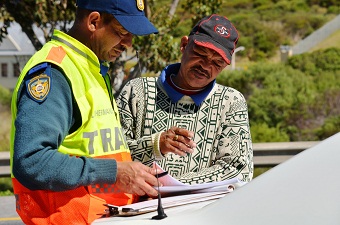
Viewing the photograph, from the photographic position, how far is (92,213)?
282 centimetres

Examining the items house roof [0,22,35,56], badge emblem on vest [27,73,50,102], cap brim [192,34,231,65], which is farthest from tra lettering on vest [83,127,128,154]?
house roof [0,22,35,56]

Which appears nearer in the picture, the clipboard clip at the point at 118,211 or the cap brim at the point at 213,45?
the clipboard clip at the point at 118,211

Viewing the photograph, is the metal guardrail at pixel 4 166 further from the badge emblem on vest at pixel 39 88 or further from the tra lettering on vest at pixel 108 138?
the badge emblem on vest at pixel 39 88

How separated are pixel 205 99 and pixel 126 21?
0.79m

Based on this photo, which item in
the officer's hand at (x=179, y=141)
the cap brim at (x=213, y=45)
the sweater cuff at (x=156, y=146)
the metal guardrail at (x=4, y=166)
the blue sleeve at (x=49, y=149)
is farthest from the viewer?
the metal guardrail at (x=4, y=166)

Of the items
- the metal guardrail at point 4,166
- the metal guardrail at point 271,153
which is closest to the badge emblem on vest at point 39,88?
the metal guardrail at point 4,166

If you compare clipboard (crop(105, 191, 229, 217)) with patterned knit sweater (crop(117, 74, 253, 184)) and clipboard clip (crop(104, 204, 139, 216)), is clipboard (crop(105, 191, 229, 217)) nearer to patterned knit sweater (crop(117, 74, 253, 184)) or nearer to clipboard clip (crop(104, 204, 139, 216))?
clipboard clip (crop(104, 204, 139, 216))

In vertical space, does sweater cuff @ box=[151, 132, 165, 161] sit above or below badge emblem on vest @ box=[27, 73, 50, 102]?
below

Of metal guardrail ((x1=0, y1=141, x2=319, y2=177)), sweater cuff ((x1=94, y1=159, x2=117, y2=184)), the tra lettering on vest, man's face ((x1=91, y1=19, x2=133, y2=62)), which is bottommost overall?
metal guardrail ((x1=0, y1=141, x2=319, y2=177))

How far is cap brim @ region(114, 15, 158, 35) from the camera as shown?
114 inches

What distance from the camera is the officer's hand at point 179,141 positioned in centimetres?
319

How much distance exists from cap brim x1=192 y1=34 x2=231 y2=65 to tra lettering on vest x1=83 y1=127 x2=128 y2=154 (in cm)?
72

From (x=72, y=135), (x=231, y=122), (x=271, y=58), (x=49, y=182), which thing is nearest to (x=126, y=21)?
(x=72, y=135)

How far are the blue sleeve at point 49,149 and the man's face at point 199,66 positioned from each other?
38.9 inches
